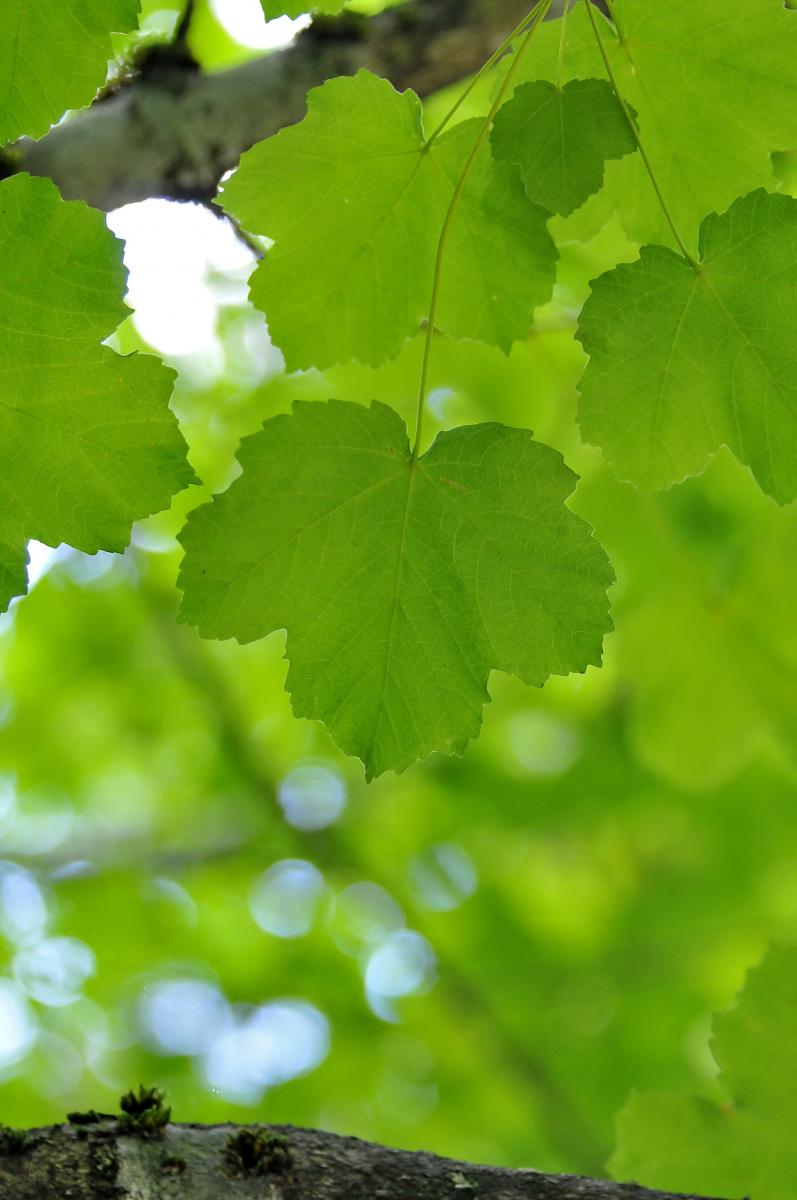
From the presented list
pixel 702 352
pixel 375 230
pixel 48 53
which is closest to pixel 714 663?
pixel 702 352

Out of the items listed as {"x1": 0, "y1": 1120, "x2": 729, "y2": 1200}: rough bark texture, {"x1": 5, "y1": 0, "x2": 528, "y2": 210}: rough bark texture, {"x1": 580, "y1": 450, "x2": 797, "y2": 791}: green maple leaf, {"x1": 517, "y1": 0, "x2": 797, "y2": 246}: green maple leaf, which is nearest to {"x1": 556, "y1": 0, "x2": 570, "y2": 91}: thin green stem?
{"x1": 517, "y1": 0, "x2": 797, "y2": 246}: green maple leaf

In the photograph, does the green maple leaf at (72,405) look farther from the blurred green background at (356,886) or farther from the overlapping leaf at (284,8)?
the blurred green background at (356,886)

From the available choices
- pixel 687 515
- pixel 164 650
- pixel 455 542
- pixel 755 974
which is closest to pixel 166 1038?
pixel 164 650

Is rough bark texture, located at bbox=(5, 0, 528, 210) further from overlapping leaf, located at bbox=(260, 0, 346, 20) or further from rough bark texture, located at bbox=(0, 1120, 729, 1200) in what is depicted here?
rough bark texture, located at bbox=(0, 1120, 729, 1200)

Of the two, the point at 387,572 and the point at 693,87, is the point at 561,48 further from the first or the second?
the point at 387,572

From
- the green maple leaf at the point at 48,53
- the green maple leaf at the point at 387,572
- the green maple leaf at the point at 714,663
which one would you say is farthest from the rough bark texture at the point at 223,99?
the green maple leaf at the point at 714,663

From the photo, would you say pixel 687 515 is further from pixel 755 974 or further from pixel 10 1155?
pixel 10 1155
